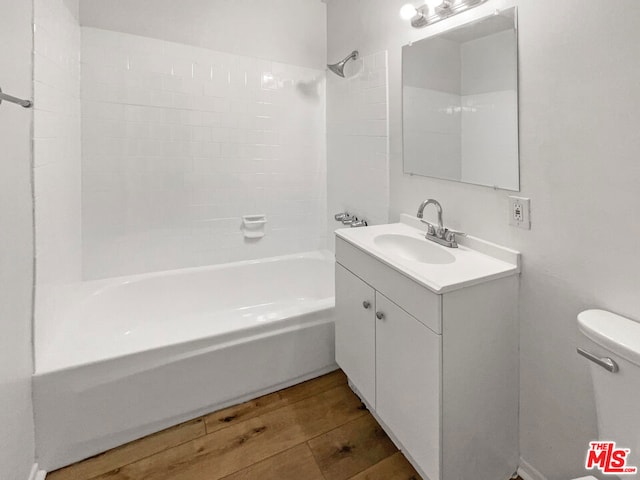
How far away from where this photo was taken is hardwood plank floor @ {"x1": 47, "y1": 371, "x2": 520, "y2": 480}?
4.53 feet

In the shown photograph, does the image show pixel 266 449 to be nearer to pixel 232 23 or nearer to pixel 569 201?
pixel 569 201

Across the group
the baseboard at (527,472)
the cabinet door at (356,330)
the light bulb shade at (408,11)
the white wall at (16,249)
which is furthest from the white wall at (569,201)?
the white wall at (16,249)

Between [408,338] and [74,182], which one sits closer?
[408,338]

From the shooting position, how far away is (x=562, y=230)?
1.13 m

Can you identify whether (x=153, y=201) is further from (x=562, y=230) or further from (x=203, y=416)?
(x=562, y=230)

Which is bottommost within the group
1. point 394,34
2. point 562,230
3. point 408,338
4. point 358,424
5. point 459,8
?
point 358,424

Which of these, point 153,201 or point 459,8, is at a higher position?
point 459,8

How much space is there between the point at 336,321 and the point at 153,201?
55.6 inches

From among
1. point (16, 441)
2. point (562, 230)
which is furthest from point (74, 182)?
point (562, 230)

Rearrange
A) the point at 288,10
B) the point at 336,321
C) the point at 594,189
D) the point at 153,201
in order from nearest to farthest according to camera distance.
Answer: the point at 594,189, the point at 336,321, the point at 153,201, the point at 288,10

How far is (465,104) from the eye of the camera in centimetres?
150
